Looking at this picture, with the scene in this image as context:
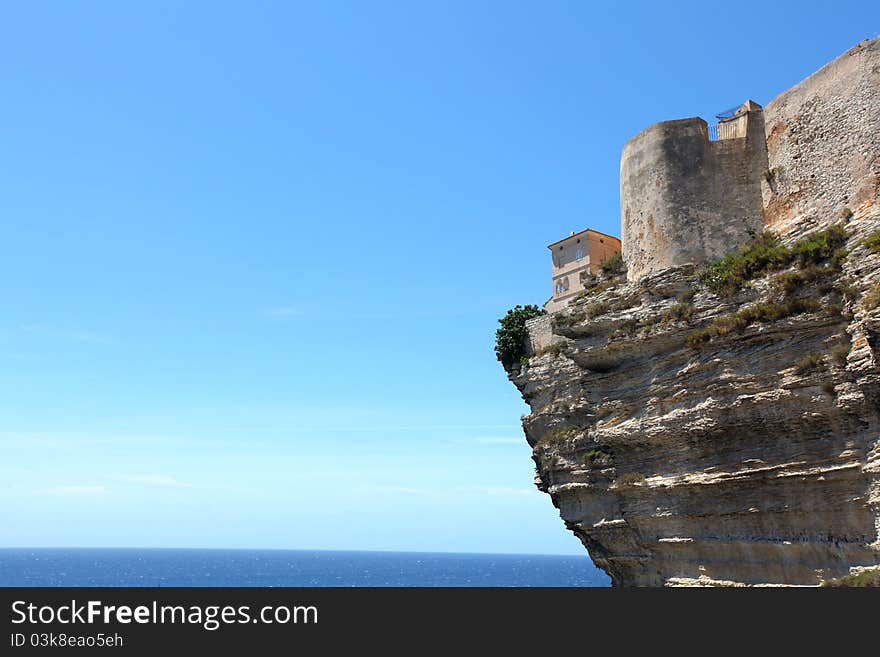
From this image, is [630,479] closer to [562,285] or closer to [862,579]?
[862,579]

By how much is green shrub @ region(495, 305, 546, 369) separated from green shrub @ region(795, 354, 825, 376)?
45.2 ft

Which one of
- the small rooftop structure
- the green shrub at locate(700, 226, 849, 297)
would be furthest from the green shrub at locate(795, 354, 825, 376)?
the small rooftop structure

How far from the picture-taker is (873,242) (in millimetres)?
21250

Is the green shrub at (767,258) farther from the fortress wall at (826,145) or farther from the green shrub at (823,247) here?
the fortress wall at (826,145)

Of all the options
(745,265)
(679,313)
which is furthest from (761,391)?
(745,265)

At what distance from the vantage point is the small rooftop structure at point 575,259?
120 ft

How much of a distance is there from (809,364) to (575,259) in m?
16.1

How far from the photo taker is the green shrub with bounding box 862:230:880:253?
69.4ft

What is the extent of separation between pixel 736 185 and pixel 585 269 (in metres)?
9.74

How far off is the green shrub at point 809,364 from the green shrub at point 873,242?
3.06 meters

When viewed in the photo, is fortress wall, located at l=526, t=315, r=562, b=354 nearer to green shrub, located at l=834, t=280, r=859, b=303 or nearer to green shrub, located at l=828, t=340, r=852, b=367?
green shrub, located at l=834, t=280, r=859, b=303

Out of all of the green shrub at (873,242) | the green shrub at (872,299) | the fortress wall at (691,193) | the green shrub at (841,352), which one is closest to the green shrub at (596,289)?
the fortress wall at (691,193)
